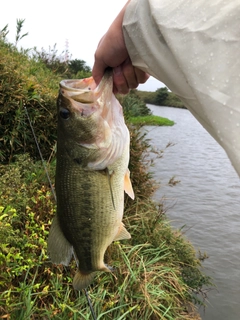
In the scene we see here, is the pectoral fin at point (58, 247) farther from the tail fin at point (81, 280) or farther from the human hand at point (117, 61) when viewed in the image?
the human hand at point (117, 61)

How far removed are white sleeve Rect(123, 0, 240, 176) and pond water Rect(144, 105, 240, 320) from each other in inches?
185

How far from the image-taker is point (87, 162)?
6.24 feet

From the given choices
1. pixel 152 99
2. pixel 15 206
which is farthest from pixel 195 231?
pixel 152 99

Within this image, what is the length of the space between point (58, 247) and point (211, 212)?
712cm

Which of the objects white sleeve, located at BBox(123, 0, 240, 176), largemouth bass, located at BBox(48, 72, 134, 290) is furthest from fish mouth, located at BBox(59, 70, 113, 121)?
white sleeve, located at BBox(123, 0, 240, 176)

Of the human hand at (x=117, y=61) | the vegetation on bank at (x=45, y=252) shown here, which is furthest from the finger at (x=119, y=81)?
the vegetation on bank at (x=45, y=252)

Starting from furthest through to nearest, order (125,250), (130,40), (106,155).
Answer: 1. (125,250)
2. (106,155)
3. (130,40)

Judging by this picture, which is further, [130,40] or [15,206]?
[15,206]

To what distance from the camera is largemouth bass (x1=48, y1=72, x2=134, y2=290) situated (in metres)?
1.88

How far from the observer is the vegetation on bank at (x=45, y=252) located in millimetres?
3379

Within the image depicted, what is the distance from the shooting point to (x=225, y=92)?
38.7 inches

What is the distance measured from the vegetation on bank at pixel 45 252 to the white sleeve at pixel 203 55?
2545mm

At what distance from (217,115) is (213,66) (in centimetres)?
14

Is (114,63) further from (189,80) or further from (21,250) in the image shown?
(21,250)
